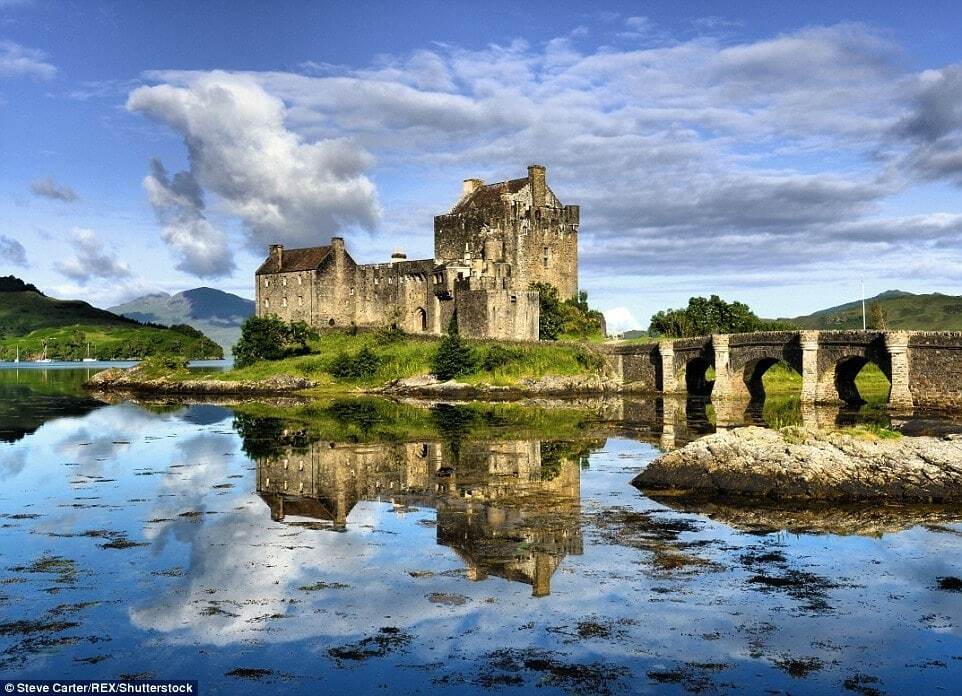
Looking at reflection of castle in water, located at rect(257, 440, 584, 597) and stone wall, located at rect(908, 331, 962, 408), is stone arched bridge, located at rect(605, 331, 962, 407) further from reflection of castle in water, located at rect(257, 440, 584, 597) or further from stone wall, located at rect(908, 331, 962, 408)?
reflection of castle in water, located at rect(257, 440, 584, 597)

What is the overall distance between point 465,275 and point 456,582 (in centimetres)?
5891

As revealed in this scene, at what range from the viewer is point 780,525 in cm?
2052

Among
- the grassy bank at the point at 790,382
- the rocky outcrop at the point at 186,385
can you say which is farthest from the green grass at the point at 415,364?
the grassy bank at the point at 790,382

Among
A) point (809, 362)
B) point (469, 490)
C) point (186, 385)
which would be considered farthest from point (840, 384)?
point (186, 385)

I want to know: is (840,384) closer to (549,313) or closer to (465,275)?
(549,313)

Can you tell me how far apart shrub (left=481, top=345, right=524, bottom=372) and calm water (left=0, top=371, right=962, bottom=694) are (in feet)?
115

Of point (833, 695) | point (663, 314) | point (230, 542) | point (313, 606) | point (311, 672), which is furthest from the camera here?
point (663, 314)

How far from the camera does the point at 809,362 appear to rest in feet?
184

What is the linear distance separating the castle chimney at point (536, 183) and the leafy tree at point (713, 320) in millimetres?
19251

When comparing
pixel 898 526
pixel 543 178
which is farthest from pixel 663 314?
pixel 898 526

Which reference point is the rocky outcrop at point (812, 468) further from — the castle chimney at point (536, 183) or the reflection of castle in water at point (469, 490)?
the castle chimney at point (536, 183)

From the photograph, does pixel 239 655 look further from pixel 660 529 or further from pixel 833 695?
pixel 660 529

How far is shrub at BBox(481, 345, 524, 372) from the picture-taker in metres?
65.4

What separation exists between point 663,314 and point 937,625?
259 ft
